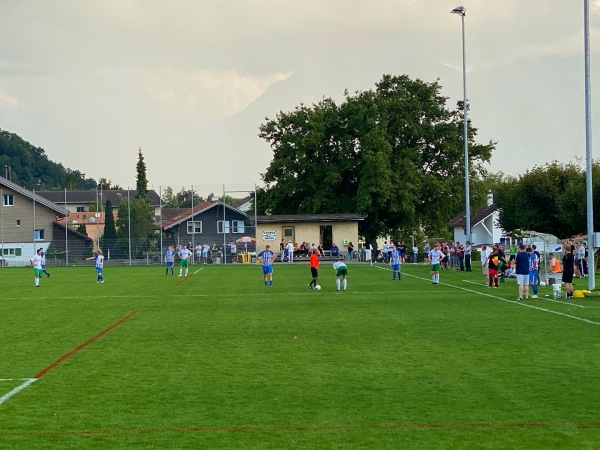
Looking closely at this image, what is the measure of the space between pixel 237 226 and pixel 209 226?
12.9ft

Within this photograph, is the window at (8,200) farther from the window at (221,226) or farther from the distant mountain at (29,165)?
the distant mountain at (29,165)

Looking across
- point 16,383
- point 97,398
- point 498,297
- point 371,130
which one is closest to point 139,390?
point 97,398

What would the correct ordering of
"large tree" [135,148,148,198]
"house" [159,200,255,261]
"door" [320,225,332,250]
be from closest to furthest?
"door" [320,225,332,250] < "house" [159,200,255,261] < "large tree" [135,148,148,198]

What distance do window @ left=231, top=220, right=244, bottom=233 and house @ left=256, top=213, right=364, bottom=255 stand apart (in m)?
2.53

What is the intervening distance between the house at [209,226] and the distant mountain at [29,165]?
94082 millimetres

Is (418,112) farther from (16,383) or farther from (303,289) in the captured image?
(16,383)

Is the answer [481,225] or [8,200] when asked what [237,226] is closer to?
[8,200]

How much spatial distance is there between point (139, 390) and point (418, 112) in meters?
64.0

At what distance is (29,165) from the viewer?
18200cm

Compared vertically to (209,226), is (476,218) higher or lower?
higher

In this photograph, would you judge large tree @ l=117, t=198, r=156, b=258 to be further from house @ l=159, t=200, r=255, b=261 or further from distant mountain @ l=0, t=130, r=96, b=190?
distant mountain @ l=0, t=130, r=96, b=190

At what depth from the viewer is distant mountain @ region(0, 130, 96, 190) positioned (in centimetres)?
17475

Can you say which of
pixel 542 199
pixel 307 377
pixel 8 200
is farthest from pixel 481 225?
pixel 307 377

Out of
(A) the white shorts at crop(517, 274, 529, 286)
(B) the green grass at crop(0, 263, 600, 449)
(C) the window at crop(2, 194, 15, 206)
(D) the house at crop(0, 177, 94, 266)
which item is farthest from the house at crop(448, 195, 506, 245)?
(B) the green grass at crop(0, 263, 600, 449)
